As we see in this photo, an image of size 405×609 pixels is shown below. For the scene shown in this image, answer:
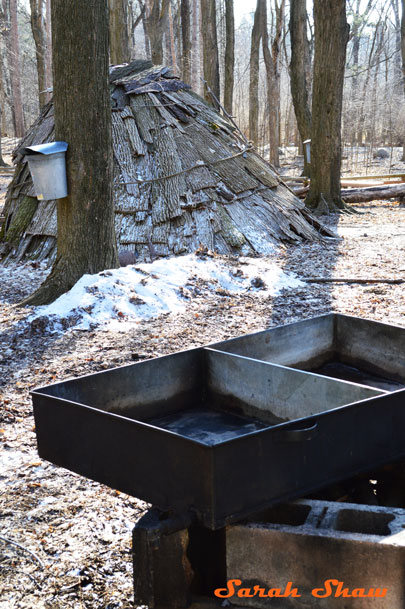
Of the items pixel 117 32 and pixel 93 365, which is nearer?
pixel 93 365

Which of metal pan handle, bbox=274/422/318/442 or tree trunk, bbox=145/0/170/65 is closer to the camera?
metal pan handle, bbox=274/422/318/442

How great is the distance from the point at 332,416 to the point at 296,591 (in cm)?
57

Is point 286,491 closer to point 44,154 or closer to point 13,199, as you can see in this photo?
point 44,154

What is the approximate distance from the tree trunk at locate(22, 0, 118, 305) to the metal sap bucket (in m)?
0.10

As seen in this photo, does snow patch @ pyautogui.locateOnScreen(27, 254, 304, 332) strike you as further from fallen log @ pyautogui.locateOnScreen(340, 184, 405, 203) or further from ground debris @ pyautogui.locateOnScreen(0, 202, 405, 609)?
fallen log @ pyautogui.locateOnScreen(340, 184, 405, 203)

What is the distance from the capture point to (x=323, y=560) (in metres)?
1.96

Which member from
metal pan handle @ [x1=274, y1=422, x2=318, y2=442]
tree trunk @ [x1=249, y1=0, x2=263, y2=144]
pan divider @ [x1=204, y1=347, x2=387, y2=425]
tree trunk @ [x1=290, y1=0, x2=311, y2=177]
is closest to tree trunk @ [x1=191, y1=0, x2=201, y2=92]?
tree trunk @ [x1=290, y1=0, x2=311, y2=177]

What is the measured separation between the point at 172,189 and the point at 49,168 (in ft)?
10.7

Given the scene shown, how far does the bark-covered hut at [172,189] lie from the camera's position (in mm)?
8773

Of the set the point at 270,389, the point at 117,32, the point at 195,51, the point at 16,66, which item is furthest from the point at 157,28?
the point at 270,389

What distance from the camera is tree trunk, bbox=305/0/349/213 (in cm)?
1216

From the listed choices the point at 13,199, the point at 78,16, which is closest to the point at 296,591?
the point at 78,16

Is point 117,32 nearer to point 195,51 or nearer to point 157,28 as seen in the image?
point 195,51
